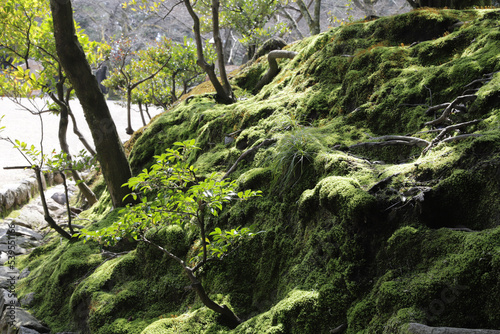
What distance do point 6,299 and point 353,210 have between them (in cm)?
564

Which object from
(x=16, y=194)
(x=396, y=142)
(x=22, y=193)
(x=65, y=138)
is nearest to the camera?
(x=396, y=142)

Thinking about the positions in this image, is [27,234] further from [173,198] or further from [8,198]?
[173,198]

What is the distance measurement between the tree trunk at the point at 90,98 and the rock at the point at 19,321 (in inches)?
77.2

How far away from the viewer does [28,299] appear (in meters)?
5.28

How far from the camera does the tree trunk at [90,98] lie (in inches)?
212

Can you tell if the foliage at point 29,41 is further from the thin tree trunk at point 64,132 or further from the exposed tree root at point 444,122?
the exposed tree root at point 444,122

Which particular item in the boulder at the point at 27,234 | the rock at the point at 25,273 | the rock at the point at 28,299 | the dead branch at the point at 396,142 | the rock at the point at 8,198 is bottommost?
the rock at the point at 28,299

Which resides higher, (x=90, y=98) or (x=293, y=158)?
(x=90, y=98)

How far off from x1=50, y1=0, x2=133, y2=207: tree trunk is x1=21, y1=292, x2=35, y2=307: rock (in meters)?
1.86

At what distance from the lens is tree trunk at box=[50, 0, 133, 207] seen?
538cm

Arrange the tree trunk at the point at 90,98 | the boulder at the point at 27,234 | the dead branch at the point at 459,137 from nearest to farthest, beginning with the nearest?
1. the dead branch at the point at 459,137
2. the tree trunk at the point at 90,98
3. the boulder at the point at 27,234

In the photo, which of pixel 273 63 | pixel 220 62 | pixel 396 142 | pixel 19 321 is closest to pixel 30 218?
pixel 19 321

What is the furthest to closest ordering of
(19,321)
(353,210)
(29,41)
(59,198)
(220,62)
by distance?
1. (59,198)
2. (220,62)
3. (29,41)
4. (19,321)
5. (353,210)

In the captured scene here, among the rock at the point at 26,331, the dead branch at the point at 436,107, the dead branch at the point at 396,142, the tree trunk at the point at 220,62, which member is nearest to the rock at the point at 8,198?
the tree trunk at the point at 220,62
